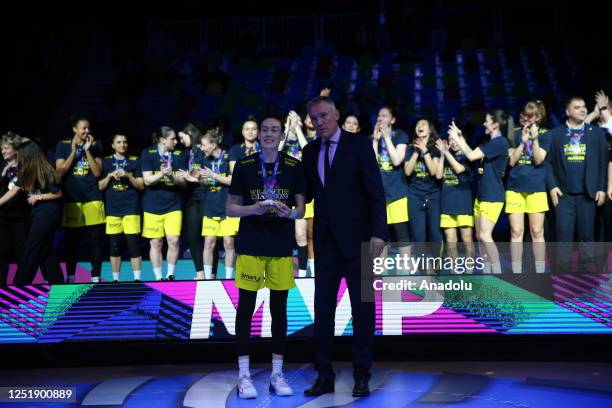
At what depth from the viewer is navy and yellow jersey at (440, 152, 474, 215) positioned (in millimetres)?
7527

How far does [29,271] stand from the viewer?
6457mm

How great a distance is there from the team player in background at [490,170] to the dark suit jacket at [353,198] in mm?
2662

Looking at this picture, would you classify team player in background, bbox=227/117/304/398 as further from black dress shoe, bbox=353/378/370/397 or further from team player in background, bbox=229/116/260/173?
team player in background, bbox=229/116/260/173

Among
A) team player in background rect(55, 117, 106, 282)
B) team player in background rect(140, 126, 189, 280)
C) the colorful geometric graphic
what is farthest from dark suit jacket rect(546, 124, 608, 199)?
team player in background rect(55, 117, 106, 282)

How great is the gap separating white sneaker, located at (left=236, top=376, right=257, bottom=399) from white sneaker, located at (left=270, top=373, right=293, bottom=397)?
126 mm

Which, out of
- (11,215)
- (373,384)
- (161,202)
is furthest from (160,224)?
(373,384)

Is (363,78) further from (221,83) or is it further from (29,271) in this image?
(29,271)

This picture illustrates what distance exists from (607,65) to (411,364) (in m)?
8.74

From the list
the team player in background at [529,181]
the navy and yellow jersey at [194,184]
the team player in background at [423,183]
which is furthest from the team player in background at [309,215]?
the team player in background at [529,181]

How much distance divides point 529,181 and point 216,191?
2.92 metres

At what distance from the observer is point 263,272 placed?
491 centimetres

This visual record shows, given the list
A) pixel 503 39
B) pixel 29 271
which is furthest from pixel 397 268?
pixel 503 39

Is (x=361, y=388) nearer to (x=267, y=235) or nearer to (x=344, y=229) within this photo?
(x=344, y=229)

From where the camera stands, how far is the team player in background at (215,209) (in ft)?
25.5
